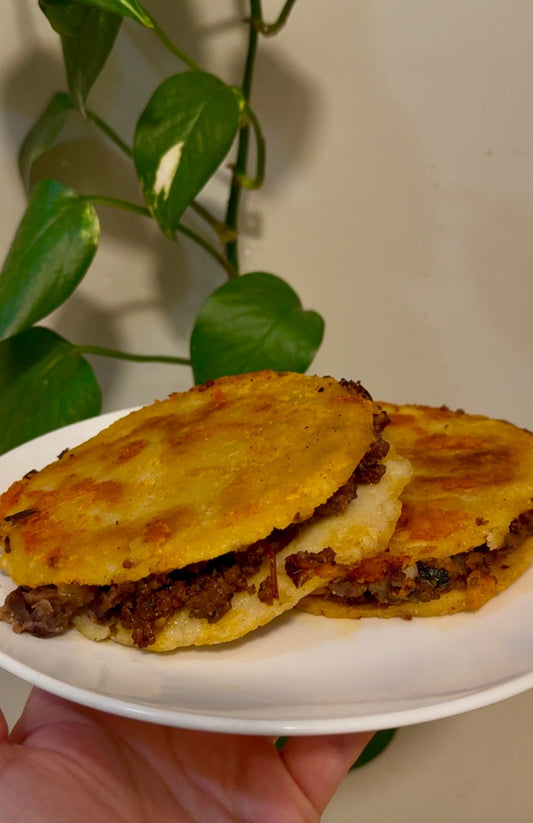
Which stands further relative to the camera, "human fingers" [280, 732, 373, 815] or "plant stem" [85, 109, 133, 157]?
"plant stem" [85, 109, 133, 157]

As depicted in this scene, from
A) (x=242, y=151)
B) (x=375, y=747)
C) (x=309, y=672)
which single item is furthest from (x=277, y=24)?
(x=375, y=747)

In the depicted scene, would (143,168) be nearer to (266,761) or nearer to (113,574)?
(113,574)

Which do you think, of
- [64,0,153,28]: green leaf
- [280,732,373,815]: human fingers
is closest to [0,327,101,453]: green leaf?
[64,0,153,28]: green leaf

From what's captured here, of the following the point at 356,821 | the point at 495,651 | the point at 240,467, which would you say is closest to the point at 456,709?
the point at 495,651

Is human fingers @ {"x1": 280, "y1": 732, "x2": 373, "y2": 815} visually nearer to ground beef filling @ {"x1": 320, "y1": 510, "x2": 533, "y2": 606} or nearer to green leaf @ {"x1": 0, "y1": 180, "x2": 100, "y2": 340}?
ground beef filling @ {"x1": 320, "y1": 510, "x2": 533, "y2": 606}

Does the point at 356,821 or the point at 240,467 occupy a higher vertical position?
the point at 240,467

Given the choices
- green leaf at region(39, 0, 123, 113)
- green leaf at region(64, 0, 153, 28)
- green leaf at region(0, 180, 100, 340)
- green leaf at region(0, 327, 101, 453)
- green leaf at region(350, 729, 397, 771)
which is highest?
green leaf at region(64, 0, 153, 28)

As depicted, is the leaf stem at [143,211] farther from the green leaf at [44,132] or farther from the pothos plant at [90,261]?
the green leaf at [44,132]

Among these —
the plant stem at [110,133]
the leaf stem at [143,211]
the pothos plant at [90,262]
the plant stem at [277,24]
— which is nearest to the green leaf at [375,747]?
the pothos plant at [90,262]

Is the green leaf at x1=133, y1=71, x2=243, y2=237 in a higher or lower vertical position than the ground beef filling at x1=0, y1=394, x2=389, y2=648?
higher
